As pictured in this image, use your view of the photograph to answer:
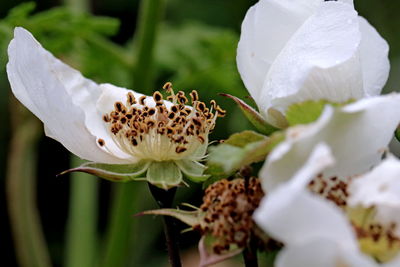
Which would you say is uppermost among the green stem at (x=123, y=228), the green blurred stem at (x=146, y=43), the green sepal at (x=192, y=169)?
the green sepal at (x=192, y=169)

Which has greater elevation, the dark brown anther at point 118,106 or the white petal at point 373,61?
the white petal at point 373,61

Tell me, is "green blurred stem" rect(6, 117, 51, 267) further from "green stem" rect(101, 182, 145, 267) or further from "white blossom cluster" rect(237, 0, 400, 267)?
"white blossom cluster" rect(237, 0, 400, 267)

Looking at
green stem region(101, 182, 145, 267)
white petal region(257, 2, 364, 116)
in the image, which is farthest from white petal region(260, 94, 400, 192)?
green stem region(101, 182, 145, 267)

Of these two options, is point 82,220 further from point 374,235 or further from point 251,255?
point 374,235

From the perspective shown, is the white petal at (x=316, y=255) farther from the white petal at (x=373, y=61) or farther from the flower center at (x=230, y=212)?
the white petal at (x=373, y=61)

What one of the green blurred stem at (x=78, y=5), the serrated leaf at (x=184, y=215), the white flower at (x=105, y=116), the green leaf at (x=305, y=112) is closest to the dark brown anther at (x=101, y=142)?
the white flower at (x=105, y=116)

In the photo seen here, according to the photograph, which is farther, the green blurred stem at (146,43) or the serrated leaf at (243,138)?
the green blurred stem at (146,43)

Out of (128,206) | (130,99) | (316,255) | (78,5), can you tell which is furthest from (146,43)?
(316,255)
